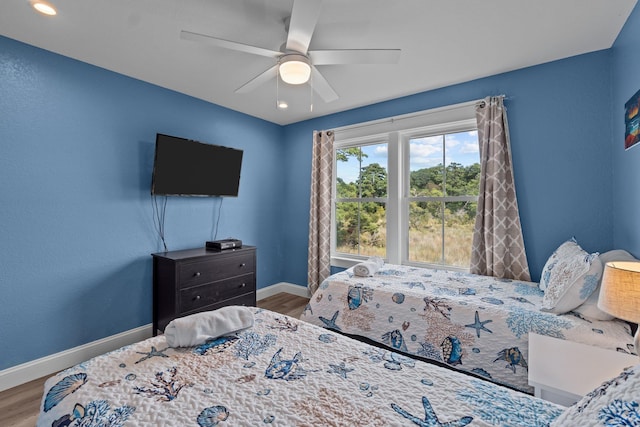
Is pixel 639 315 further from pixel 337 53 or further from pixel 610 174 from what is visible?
pixel 337 53

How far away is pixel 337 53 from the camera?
1.85m

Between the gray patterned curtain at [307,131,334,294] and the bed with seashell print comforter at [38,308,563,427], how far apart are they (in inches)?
95.2

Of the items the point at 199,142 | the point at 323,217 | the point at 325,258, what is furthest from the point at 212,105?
the point at 325,258

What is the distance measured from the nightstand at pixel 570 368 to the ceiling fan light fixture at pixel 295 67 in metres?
2.07

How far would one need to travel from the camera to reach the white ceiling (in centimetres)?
178

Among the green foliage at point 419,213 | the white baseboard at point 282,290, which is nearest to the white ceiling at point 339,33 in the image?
the green foliage at point 419,213

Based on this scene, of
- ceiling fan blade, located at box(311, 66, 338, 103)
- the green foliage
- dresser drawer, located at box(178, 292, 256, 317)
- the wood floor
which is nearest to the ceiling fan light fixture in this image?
ceiling fan blade, located at box(311, 66, 338, 103)

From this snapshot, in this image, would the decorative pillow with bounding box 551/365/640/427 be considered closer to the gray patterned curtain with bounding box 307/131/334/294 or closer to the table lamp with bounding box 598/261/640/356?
the table lamp with bounding box 598/261/640/356

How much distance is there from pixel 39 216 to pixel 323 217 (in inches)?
106

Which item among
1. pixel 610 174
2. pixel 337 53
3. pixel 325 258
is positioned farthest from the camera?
pixel 325 258

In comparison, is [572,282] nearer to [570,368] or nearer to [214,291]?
[570,368]

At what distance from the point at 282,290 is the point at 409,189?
2334mm

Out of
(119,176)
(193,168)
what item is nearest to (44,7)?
(119,176)

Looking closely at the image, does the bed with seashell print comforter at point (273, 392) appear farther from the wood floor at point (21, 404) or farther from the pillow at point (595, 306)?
the wood floor at point (21, 404)
